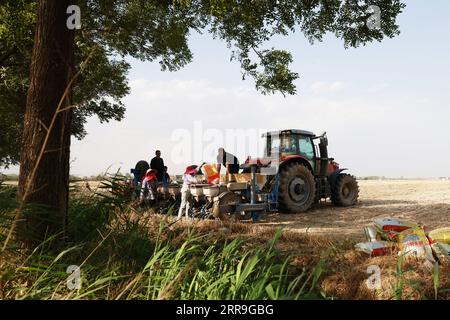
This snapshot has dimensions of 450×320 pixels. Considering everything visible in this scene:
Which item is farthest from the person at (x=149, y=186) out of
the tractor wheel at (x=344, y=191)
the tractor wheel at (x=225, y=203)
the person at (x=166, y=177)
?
the tractor wheel at (x=344, y=191)

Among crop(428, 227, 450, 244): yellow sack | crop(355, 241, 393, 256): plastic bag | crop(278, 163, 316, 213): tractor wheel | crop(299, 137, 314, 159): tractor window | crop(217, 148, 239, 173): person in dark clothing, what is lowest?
crop(355, 241, 393, 256): plastic bag

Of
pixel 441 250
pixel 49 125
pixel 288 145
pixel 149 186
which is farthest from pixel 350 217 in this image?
pixel 49 125

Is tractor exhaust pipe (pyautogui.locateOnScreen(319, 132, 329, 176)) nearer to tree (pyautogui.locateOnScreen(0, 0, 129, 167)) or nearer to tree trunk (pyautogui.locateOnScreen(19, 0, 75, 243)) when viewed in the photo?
tree (pyautogui.locateOnScreen(0, 0, 129, 167))

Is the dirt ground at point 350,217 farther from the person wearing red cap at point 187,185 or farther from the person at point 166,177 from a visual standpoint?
the person at point 166,177

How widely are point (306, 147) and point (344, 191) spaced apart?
2262 mm

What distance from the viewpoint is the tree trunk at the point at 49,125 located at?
4.48m

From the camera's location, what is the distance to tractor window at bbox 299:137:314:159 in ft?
41.4

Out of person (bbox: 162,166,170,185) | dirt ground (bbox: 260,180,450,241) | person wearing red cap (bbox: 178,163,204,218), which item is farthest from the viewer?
person (bbox: 162,166,170,185)

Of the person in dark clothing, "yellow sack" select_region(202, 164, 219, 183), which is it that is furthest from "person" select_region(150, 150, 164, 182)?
the person in dark clothing

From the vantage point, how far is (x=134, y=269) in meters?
3.92

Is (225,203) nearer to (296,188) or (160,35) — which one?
(296,188)

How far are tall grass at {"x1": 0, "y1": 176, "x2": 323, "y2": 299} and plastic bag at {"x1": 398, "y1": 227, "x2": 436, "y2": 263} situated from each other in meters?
1.20
